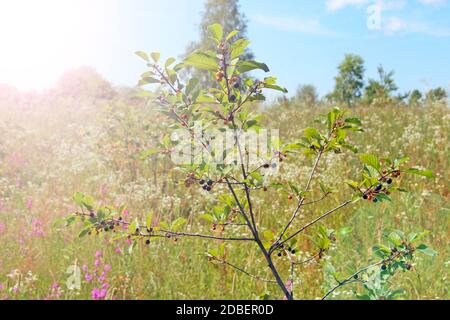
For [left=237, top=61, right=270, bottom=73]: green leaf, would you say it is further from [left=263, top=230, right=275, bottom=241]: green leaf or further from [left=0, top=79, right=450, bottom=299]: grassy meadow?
[left=263, top=230, right=275, bottom=241]: green leaf

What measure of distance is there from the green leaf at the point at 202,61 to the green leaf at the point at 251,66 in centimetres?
10

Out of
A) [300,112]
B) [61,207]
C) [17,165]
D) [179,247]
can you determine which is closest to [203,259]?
[179,247]

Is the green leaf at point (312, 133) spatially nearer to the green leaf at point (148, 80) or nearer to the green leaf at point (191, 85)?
the green leaf at point (191, 85)

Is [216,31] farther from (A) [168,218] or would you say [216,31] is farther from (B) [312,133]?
(A) [168,218]

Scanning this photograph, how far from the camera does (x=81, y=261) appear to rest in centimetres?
380

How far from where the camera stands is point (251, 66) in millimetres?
1568

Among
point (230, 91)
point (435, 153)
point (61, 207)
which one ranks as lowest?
point (61, 207)

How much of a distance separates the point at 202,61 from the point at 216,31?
0.13 m

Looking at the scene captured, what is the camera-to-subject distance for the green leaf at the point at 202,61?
1.51 meters

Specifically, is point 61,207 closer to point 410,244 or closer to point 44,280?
point 44,280

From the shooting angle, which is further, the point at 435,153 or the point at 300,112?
the point at 300,112

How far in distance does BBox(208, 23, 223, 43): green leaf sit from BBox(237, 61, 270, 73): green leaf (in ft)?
0.41

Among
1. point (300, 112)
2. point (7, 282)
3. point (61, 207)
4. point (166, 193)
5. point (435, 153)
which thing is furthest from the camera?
point (300, 112)

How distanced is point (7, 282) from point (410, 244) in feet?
11.2
